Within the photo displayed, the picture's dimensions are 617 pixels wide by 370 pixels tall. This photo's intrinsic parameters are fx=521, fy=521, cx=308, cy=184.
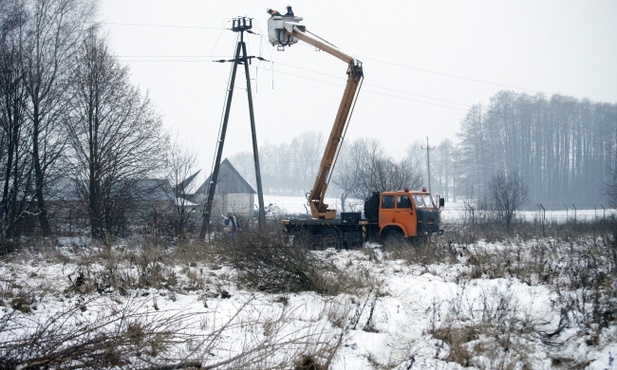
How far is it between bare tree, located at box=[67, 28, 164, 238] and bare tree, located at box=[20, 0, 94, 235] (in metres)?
0.57

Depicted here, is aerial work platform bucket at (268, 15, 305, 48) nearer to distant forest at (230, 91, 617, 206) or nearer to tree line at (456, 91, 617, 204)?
distant forest at (230, 91, 617, 206)

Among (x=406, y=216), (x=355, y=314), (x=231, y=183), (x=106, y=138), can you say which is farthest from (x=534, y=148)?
(x=355, y=314)

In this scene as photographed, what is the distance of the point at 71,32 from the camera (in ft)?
70.6

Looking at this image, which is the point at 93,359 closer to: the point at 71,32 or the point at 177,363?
the point at 177,363

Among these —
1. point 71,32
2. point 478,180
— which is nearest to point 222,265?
point 71,32

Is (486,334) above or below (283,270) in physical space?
below

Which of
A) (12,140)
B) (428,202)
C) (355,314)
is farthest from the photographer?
(428,202)

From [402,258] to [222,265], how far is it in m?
4.67

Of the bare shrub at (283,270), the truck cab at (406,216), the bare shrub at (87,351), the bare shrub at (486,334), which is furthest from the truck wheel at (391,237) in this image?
the bare shrub at (87,351)

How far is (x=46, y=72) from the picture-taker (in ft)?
66.1

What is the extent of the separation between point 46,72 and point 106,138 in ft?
10.8

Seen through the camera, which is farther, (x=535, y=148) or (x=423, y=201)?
(x=535, y=148)

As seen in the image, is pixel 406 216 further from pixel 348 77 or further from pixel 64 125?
pixel 64 125

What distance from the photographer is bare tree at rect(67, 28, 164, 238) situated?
20391 millimetres
